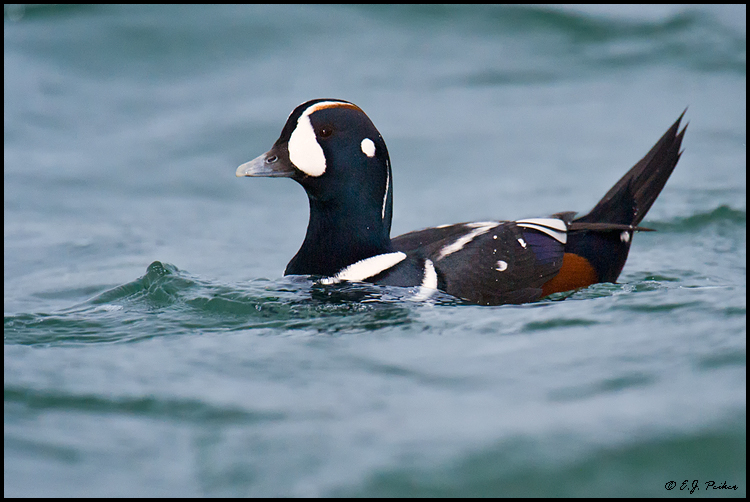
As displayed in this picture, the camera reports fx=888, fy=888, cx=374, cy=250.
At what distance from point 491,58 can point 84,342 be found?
795 cm

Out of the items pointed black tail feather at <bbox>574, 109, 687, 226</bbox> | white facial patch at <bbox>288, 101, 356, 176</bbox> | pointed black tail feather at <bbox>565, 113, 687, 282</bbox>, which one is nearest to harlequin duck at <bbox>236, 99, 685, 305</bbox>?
white facial patch at <bbox>288, 101, 356, 176</bbox>

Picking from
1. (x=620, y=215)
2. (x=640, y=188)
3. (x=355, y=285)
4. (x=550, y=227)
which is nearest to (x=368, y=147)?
(x=355, y=285)

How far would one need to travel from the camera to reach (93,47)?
1141cm

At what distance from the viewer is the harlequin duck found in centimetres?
509

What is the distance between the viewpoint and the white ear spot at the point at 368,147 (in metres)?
5.23

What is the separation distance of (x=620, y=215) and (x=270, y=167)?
97.3 inches

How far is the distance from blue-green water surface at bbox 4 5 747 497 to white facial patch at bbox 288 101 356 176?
0.71 m

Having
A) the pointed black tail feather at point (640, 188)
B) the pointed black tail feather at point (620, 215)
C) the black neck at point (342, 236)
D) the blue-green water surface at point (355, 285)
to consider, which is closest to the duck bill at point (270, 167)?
the black neck at point (342, 236)

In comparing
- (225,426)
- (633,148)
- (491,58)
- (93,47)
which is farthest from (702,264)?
(93,47)

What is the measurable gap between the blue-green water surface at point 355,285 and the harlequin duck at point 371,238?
0.49 ft

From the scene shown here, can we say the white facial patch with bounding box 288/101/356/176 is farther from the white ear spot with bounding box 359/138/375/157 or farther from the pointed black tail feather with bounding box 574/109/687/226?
the pointed black tail feather with bounding box 574/109/687/226

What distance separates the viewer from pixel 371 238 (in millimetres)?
5281

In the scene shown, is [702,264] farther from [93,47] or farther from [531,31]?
[93,47]

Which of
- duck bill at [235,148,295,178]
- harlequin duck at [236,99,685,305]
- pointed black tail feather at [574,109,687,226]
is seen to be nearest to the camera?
harlequin duck at [236,99,685,305]
